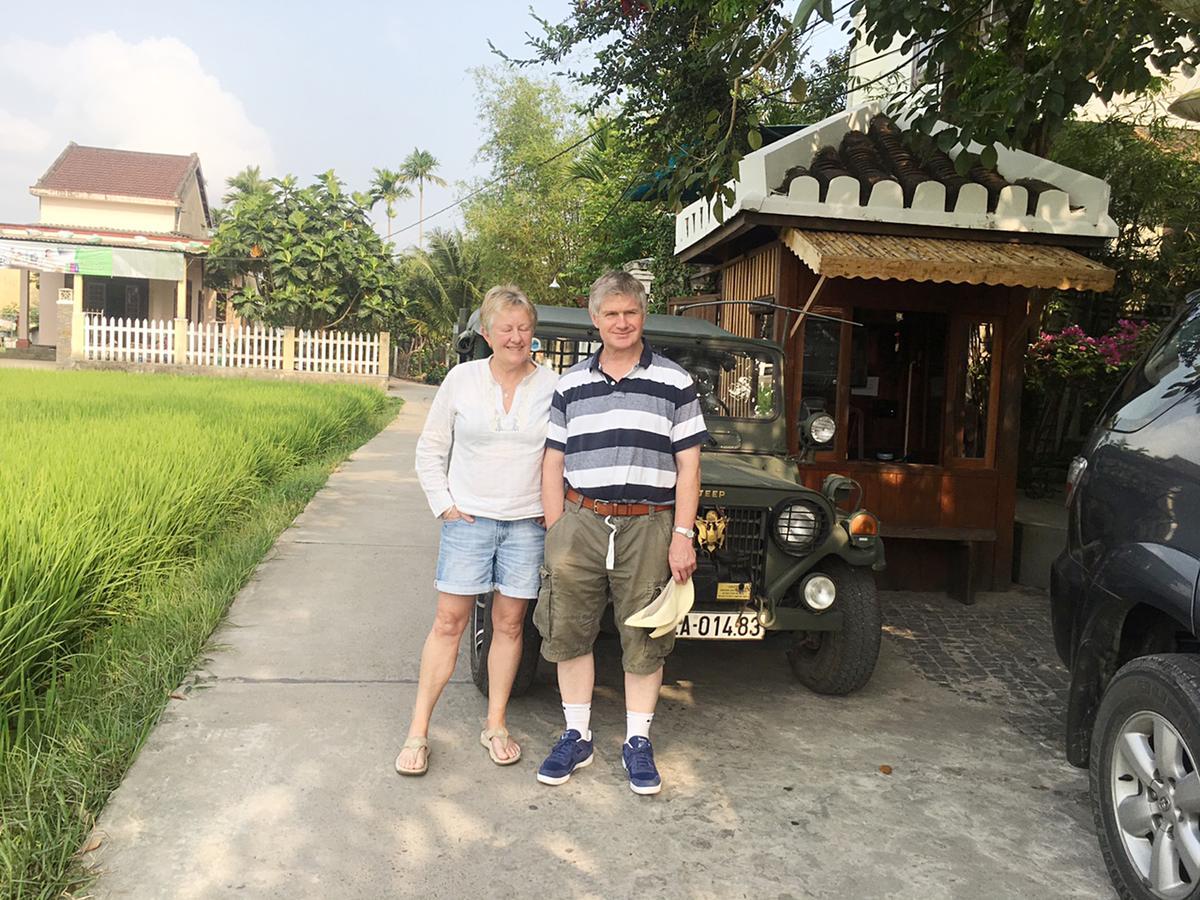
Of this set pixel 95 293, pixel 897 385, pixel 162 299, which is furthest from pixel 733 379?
pixel 95 293

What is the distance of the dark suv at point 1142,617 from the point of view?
8.63ft

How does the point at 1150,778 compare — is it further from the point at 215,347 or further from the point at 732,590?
the point at 215,347

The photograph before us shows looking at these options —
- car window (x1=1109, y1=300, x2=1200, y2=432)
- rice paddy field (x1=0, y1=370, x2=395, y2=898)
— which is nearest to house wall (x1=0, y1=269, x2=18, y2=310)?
rice paddy field (x1=0, y1=370, x2=395, y2=898)

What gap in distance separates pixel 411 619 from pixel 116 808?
2425 mm

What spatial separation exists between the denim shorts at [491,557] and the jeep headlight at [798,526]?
1.14m

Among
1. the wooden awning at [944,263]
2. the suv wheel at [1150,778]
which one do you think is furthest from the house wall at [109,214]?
the suv wheel at [1150,778]

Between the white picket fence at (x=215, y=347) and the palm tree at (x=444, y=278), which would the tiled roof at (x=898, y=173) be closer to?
the white picket fence at (x=215, y=347)

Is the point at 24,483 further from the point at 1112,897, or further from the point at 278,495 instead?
the point at 1112,897

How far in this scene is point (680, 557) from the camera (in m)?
3.42

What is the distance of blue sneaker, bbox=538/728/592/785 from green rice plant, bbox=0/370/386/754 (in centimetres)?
178

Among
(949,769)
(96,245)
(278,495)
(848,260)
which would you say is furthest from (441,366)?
(949,769)

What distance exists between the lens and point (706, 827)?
10.7ft

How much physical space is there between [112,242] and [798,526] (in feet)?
84.3

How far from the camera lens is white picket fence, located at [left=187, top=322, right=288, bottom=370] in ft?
74.1
